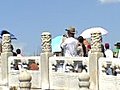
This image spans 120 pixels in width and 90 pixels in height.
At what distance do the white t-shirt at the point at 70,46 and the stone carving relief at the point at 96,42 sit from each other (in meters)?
0.85

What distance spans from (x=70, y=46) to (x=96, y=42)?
3.91 feet

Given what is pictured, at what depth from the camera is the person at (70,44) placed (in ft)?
55.4

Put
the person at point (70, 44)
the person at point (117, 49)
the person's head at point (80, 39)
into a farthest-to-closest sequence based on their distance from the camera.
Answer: the person's head at point (80, 39) → the person at point (117, 49) → the person at point (70, 44)

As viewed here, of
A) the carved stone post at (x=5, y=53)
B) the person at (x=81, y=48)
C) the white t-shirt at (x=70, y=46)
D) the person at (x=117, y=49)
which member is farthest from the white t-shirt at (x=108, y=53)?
the carved stone post at (x=5, y=53)

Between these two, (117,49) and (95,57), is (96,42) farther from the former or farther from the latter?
(117,49)

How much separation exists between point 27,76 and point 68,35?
4.77 metres

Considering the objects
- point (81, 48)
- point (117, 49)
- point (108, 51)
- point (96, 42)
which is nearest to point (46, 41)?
point (81, 48)

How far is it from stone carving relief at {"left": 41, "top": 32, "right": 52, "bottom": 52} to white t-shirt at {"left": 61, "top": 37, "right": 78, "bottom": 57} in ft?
4.50

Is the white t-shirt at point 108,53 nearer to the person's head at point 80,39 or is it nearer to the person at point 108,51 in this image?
the person at point 108,51

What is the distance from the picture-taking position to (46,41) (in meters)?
18.8

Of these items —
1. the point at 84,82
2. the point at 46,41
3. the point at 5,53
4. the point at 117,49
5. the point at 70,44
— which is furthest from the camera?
the point at 5,53

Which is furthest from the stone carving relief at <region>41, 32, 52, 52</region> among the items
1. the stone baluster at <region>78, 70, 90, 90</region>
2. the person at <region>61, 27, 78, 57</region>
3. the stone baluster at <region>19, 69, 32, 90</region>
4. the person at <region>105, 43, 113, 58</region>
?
the stone baluster at <region>78, 70, 90, 90</region>

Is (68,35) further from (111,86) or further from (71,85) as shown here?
(111,86)

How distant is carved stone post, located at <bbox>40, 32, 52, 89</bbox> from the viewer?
18484 millimetres
